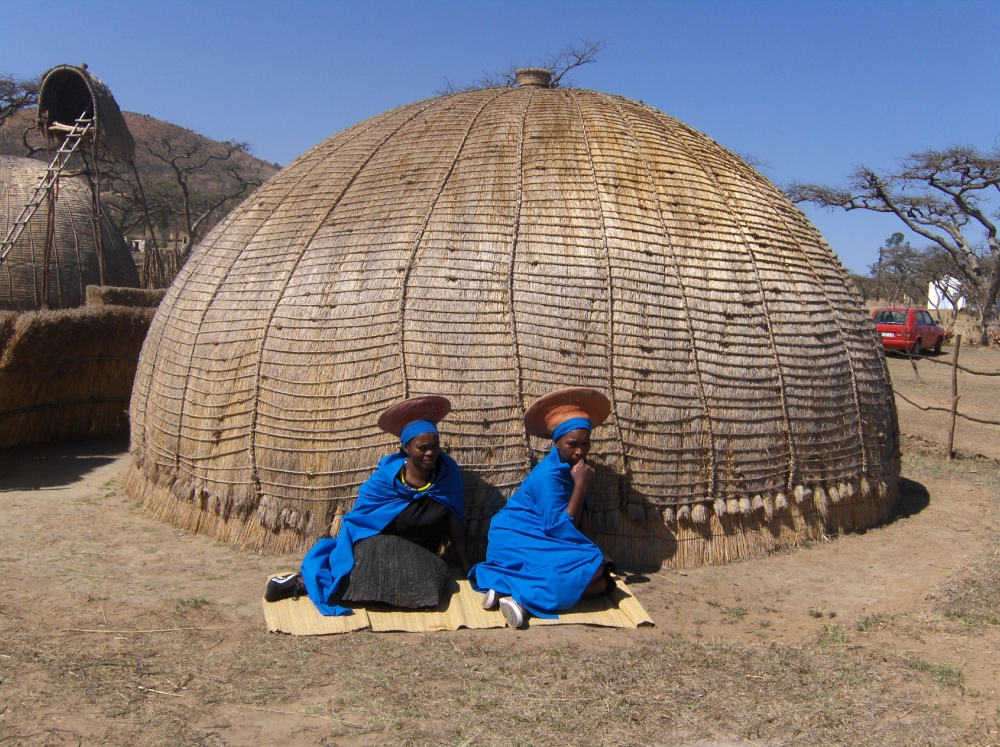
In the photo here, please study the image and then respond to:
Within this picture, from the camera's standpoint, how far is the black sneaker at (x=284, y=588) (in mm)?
4605

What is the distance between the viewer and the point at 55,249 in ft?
41.8

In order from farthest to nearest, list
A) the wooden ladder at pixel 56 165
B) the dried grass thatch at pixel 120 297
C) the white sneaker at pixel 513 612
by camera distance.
A: the wooden ladder at pixel 56 165 < the dried grass thatch at pixel 120 297 < the white sneaker at pixel 513 612

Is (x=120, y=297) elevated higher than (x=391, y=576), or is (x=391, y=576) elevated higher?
(x=120, y=297)

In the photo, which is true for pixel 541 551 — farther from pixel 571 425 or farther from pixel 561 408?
pixel 561 408

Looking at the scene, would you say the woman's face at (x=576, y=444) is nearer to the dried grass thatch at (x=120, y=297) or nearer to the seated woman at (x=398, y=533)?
the seated woman at (x=398, y=533)

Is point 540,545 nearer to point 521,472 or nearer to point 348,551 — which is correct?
point 521,472

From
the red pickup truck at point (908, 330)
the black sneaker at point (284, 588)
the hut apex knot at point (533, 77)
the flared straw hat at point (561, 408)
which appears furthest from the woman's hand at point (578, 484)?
the red pickup truck at point (908, 330)

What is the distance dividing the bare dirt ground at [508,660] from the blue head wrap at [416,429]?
1082mm

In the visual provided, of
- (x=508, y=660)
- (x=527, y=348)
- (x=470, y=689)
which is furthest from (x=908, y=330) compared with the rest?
(x=470, y=689)

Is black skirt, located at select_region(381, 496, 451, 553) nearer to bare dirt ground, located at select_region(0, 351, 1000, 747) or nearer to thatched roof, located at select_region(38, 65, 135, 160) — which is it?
bare dirt ground, located at select_region(0, 351, 1000, 747)

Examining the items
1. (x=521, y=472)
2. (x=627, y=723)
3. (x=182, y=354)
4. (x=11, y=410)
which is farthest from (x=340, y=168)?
(x=627, y=723)

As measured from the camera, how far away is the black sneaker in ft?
15.1

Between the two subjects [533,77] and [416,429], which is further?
[533,77]

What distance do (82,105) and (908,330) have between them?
59.7 ft
